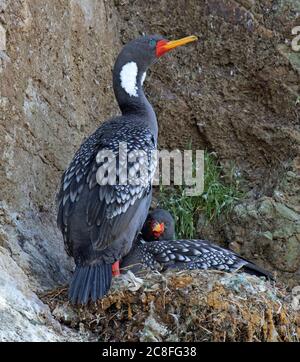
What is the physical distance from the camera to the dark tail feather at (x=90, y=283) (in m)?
5.11

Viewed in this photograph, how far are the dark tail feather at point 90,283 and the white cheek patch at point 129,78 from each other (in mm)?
1552

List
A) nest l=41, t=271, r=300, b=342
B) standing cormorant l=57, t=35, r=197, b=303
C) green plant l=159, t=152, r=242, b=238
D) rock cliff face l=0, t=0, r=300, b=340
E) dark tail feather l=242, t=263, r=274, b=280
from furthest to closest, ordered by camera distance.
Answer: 1. green plant l=159, t=152, r=242, b=238
2. rock cliff face l=0, t=0, r=300, b=340
3. dark tail feather l=242, t=263, r=274, b=280
4. standing cormorant l=57, t=35, r=197, b=303
5. nest l=41, t=271, r=300, b=342

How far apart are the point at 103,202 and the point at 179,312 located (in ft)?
2.85

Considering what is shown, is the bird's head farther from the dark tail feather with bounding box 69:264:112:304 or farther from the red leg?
the dark tail feather with bounding box 69:264:112:304

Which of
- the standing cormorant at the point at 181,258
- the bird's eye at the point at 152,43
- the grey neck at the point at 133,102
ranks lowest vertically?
the standing cormorant at the point at 181,258

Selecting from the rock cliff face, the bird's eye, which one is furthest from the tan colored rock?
the bird's eye

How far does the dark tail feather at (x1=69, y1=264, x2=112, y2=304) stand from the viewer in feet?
16.8

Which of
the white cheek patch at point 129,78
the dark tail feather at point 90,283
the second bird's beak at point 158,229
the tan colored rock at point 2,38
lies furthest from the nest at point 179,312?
the tan colored rock at point 2,38

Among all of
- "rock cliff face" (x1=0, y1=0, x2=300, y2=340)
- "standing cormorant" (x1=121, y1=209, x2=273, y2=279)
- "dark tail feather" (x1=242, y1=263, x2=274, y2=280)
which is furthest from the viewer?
"rock cliff face" (x1=0, y1=0, x2=300, y2=340)

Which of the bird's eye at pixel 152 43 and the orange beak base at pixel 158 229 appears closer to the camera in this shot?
the orange beak base at pixel 158 229

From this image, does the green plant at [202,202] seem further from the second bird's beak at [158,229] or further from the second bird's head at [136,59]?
the second bird's head at [136,59]

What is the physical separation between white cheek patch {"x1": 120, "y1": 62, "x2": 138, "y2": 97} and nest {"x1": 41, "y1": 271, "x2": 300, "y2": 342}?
165 centimetres

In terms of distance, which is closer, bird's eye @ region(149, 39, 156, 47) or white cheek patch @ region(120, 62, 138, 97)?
white cheek patch @ region(120, 62, 138, 97)

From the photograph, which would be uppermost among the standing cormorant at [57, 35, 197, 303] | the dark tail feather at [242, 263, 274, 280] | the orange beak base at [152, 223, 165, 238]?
the standing cormorant at [57, 35, 197, 303]
